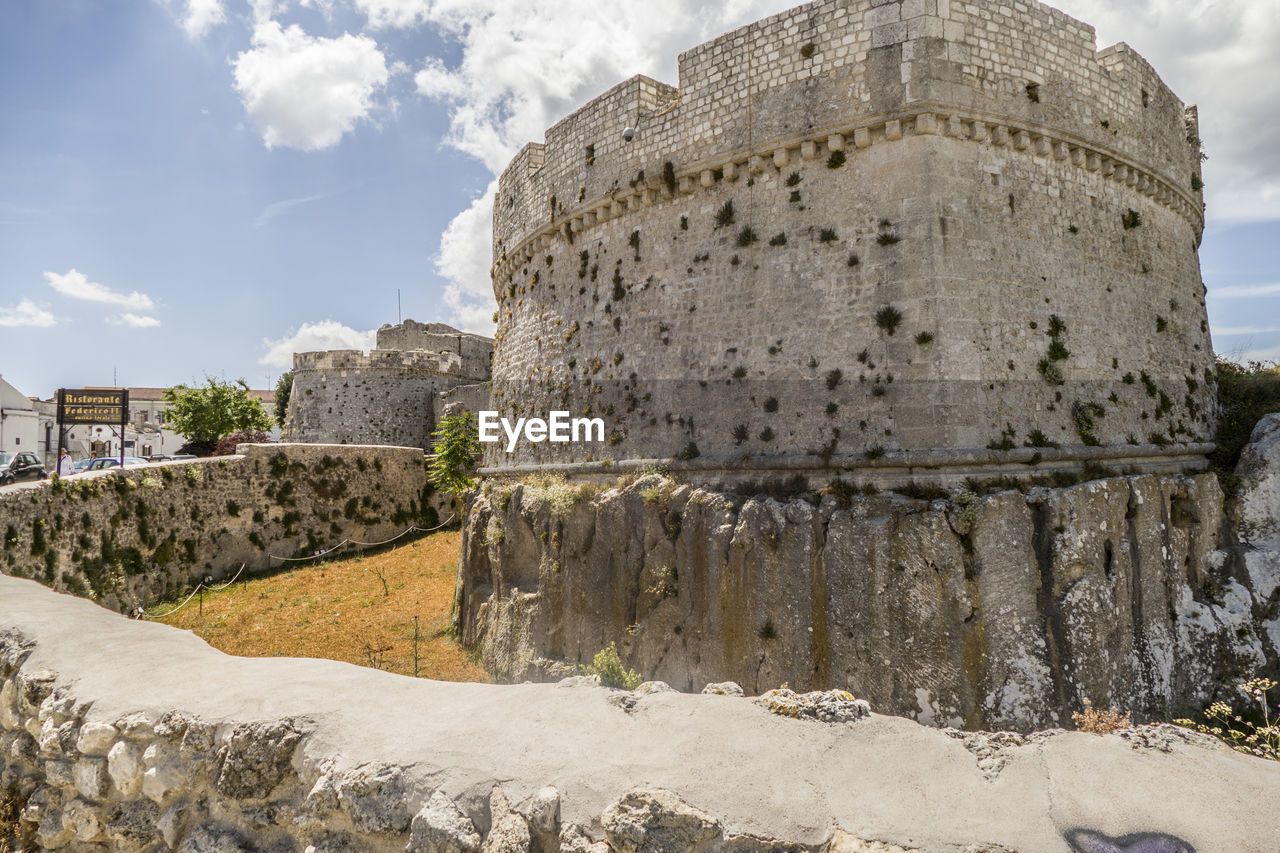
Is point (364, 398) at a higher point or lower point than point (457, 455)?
higher

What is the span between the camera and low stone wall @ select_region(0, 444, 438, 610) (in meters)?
13.3

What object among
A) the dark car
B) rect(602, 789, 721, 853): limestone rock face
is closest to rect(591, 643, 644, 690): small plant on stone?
rect(602, 789, 721, 853): limestone rock face

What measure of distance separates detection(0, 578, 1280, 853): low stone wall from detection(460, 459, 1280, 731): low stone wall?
4.37m

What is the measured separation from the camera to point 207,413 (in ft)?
117

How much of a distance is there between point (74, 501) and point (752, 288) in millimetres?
14625

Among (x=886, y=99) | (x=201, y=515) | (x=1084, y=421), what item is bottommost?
(x=201, y=515)

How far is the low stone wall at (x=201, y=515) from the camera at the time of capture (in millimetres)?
13328

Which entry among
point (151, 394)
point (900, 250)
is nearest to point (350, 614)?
point (900, 250)

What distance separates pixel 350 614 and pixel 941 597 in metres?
13.1

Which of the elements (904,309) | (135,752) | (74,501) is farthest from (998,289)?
(74,501)

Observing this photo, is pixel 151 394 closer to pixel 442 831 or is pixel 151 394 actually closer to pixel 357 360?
pixel 357 360

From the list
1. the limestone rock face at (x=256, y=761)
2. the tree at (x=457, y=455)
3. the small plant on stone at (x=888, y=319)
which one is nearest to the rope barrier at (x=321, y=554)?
the tree at (x=457, y=455)

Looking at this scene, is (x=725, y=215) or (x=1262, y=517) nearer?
(x=1262, y=517)

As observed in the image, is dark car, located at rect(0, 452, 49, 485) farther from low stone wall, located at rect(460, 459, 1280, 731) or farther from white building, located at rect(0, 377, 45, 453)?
low stone wall, located at rect(460, 459, 1280, 731)
